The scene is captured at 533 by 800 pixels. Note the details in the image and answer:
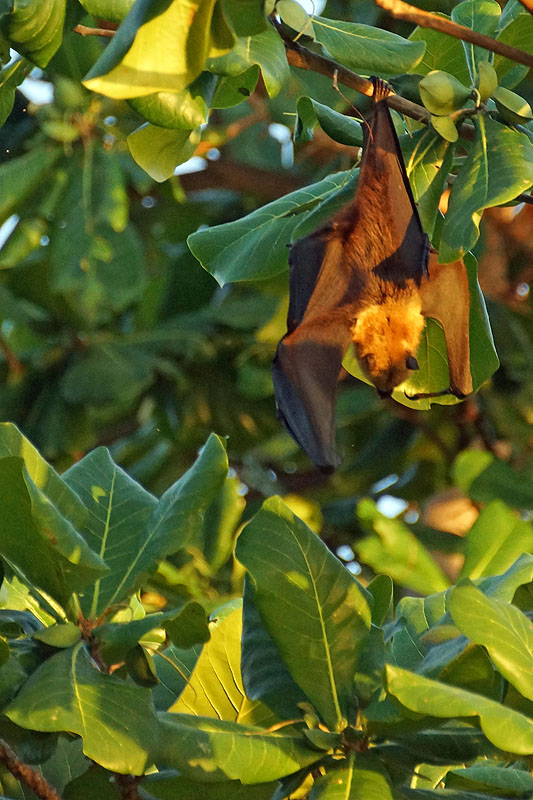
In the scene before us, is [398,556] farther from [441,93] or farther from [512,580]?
[441,93]

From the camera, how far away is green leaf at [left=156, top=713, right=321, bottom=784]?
5.13 ft

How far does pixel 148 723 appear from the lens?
159cm

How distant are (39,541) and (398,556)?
101 inches

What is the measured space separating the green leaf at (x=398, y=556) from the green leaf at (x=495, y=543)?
16 centimetres

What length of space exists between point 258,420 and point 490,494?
5.00 ft

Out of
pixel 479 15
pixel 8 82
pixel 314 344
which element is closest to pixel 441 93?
pixel 479 15

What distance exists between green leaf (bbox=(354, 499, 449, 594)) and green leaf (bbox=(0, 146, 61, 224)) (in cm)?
171

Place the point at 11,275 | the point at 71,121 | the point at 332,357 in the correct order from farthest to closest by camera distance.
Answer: the point at 11,275 → the point at 71,121 → the point at 332,357

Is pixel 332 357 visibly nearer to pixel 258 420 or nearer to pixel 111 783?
pixel 111 783

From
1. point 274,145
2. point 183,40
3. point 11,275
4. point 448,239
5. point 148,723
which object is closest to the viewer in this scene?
point 183,40

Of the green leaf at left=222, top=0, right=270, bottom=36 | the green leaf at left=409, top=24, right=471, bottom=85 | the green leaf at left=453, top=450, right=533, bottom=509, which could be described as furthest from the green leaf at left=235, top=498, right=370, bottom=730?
the green leaf at left=453, top=450, right=533, bottom=509

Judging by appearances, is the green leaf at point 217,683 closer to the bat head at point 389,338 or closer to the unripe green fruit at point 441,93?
the bat head at point 389,338

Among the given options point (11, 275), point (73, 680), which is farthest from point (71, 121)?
point (73, 680)

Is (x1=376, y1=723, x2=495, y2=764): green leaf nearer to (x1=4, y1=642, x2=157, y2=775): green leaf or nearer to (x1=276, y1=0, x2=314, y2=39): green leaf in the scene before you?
(x1=4, y1=642, x2=157, y2=775): green leaf
